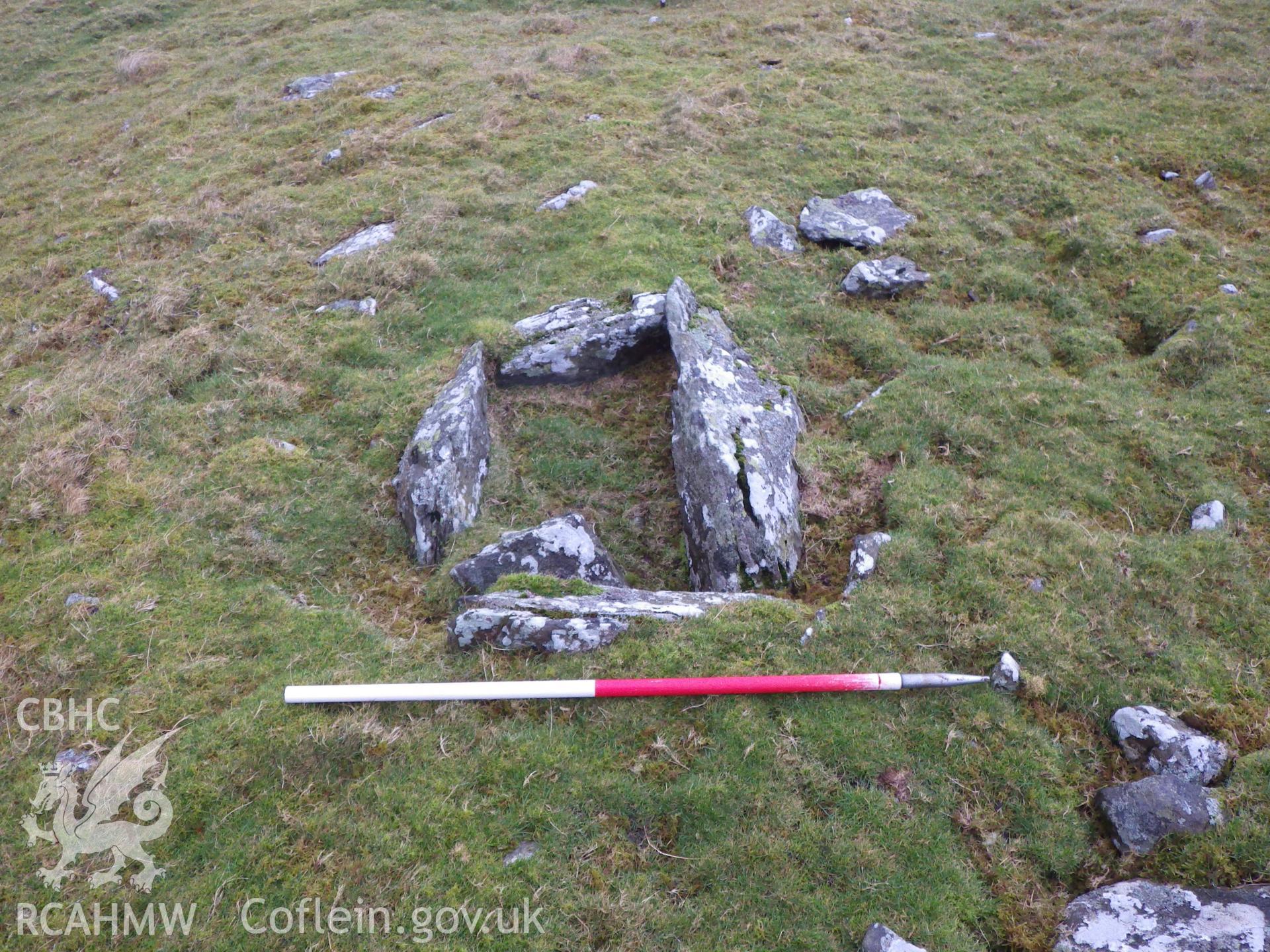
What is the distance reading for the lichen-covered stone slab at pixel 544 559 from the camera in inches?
353

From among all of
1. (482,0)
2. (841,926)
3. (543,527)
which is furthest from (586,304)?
(482,0)

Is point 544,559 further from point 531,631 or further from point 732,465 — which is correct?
point 732,465

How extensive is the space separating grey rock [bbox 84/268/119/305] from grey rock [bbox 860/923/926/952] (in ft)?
57.8

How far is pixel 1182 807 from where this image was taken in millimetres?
6438

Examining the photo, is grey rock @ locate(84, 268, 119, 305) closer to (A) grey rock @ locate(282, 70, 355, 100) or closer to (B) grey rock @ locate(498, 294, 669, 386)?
(B) grey rock @ locate(498, 294, 669, 386)

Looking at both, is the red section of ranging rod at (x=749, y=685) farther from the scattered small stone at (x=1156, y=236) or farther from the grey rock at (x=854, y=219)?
the scattered small stone at (x=1156, y=236)

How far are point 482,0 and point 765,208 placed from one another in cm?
2369

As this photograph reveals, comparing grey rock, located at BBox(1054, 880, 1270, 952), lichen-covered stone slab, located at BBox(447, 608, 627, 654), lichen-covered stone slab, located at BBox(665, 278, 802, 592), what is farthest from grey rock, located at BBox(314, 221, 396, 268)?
grey rock, located at BBox(1054, 880, 1270, 952)

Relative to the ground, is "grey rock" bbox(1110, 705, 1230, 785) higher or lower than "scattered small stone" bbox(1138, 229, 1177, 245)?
lower

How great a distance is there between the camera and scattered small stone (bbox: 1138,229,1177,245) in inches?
566

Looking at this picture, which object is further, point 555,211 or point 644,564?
point 555,211

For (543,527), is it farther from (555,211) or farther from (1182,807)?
(555,211)

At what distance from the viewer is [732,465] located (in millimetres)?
9617

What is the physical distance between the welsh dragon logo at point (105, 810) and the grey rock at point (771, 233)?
13.3 meters
